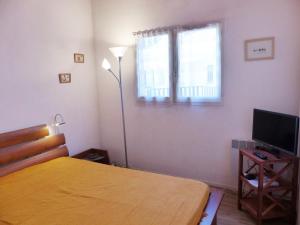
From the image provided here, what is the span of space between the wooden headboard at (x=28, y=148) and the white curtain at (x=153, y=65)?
137 centimetres

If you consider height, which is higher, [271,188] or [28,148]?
[28,148]

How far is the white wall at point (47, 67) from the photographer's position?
262cm

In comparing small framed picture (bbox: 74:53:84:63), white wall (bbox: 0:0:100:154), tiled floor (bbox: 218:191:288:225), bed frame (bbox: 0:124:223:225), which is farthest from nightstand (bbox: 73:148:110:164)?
tiled floor (bbox: 218:191:288:225)

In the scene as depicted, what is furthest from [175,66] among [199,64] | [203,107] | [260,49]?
[260,49]

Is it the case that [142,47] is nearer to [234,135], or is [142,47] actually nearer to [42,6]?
[42,6]

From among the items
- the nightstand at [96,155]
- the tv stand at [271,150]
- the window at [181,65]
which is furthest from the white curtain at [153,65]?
the tv stand at [271,150]

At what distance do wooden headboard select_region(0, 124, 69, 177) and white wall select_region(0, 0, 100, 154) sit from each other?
0.40ft

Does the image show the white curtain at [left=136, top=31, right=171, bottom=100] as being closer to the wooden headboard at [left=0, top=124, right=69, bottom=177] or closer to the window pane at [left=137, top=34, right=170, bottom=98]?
the window pane at [left=137, top=34, right=170, bottom=98]

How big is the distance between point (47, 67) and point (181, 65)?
68.7 inches

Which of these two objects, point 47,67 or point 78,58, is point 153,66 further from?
point 47,67

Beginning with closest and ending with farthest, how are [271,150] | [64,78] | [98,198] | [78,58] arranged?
[98,198] → [271,150] → [64,78] → [78,58]

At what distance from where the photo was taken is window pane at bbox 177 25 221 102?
2928mm

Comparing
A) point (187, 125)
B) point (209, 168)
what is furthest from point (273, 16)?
point (209, 168)

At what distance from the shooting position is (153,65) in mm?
3352
